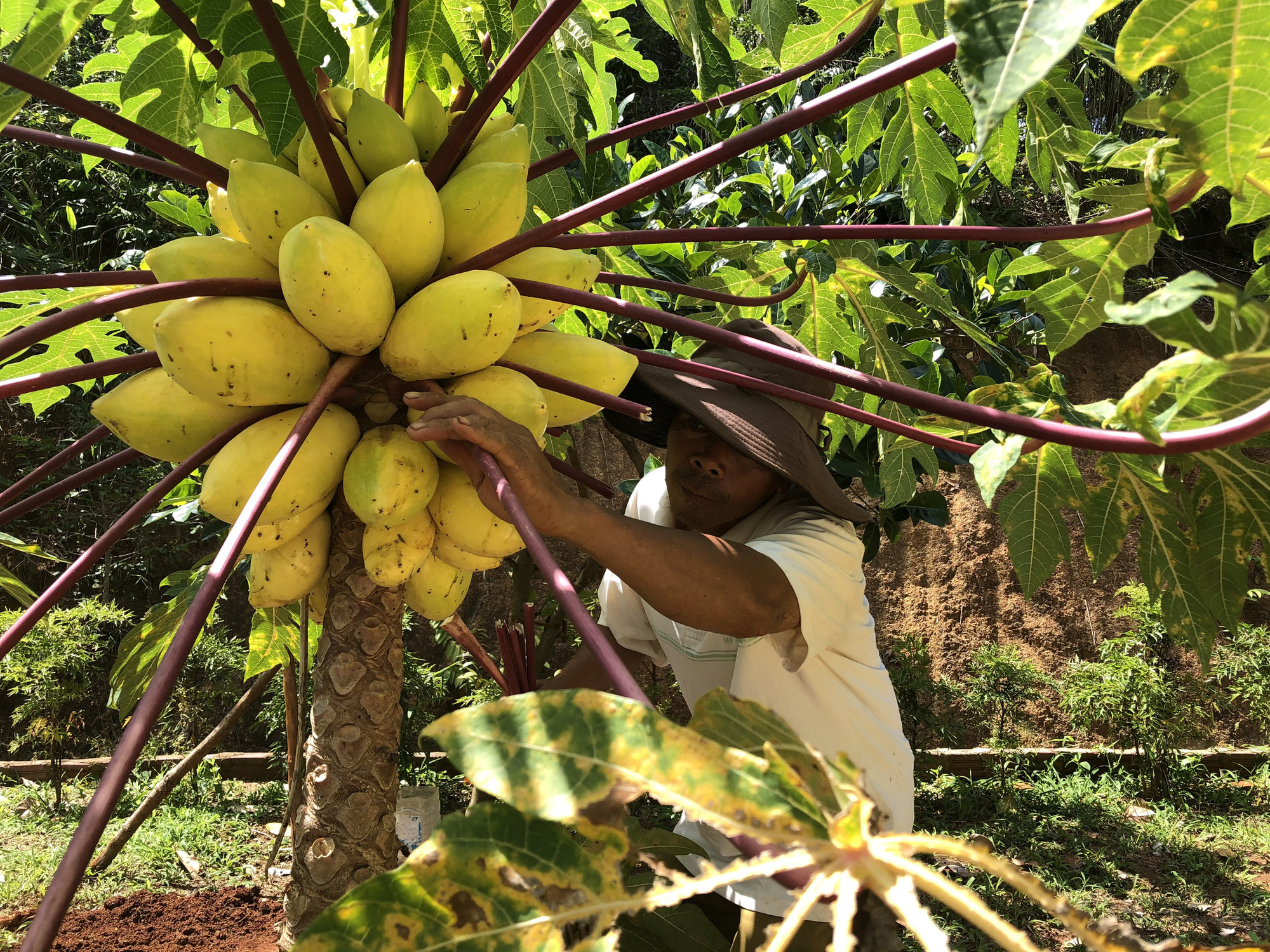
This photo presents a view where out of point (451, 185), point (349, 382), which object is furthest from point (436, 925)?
point (451, 185)

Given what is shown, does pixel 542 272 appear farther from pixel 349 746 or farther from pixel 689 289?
pixel 349 746

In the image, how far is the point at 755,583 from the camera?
4.33 feet

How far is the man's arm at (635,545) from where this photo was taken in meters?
0.90

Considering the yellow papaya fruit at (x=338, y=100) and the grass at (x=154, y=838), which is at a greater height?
the yellow papaya fruit at (x=338, y=100)

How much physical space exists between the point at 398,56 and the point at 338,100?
0.33 feet

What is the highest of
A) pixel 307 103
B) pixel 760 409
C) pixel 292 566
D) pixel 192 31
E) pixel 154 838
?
pixel 192 31

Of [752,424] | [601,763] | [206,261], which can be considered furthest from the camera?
[752,424]

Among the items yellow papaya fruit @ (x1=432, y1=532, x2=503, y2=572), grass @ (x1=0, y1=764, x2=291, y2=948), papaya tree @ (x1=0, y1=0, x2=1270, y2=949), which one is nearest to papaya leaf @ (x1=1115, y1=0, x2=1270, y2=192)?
papaya tree @ (x1=0, y1=0, x2=1270, y2=949)

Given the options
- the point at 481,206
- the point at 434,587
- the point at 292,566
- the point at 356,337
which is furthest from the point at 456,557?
the point at 481,206

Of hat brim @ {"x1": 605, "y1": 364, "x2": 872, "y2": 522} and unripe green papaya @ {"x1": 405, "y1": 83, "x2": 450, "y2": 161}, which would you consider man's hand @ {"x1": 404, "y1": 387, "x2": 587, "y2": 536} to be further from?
hat brim @ {"x1": 605, "y1": 364, "x2": 872, "y2": 522}

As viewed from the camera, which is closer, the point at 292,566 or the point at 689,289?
the point at 292,566

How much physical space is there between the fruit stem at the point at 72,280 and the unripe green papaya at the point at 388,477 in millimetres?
302

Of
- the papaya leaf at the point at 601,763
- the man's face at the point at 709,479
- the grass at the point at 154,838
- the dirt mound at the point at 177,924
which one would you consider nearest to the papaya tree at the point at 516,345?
the papaya leaf at the point at 601,763

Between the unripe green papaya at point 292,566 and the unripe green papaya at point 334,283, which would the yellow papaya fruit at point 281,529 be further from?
the unripe green papaya at point 334,283
